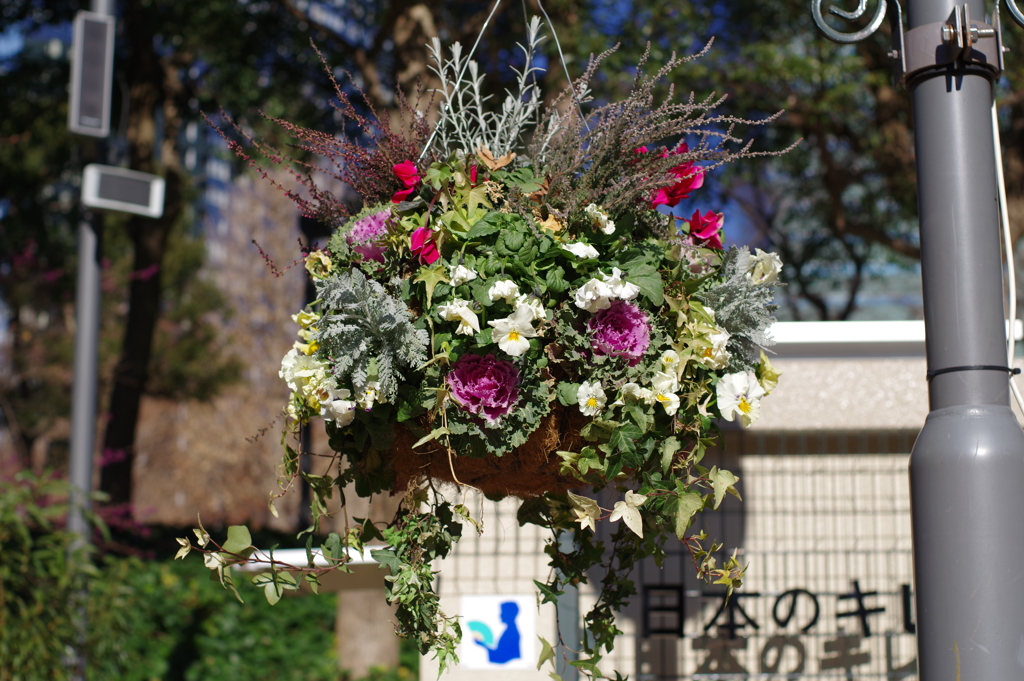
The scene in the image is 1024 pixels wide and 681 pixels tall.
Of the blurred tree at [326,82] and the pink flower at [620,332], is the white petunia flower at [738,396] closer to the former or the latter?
the pink flower at [620,332]

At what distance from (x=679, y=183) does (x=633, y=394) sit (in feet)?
1.76

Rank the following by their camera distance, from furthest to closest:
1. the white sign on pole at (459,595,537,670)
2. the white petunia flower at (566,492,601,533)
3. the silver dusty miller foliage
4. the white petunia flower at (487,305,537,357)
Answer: the white sign on pole at (459,595,537,670), the silver dusty miller foliage, the white petunia flower at (566,492,601,533), the white petunia flower at (487,305,537,357)

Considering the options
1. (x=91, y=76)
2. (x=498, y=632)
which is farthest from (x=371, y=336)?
(x=91, y=76)

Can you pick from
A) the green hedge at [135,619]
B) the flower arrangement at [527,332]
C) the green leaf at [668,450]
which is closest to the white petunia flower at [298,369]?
the flower arrangement at [527,332]

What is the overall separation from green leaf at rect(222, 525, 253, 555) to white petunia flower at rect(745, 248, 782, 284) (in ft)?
3.80

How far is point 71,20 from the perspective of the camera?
9.81m

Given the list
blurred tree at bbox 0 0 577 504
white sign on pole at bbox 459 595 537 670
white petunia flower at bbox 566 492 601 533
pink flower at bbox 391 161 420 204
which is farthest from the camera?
blurred tree at bbox 0 0 577 504

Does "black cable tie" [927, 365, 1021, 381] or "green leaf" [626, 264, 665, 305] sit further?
"green leaf" [626, 264, 665, 305]

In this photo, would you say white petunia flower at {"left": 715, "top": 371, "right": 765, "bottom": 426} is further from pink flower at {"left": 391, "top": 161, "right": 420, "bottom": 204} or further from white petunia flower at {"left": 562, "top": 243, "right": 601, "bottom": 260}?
pink flower at {"left": 391, "top": 161, "right": 420, "bottom": 204}

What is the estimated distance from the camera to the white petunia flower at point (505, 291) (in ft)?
5.58

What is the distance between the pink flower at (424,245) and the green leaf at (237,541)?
64 centimetres

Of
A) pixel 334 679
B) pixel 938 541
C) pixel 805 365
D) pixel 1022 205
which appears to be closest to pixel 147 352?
pixel 334 679

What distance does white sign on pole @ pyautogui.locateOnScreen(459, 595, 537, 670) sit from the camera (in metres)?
3.61

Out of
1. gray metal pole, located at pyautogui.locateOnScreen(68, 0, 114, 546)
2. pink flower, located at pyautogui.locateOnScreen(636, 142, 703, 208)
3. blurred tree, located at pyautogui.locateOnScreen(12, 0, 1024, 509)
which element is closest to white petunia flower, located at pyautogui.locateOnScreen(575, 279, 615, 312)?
pink flower, located at pyautogui.locateOnScreen(636, 142, 703, 208)
